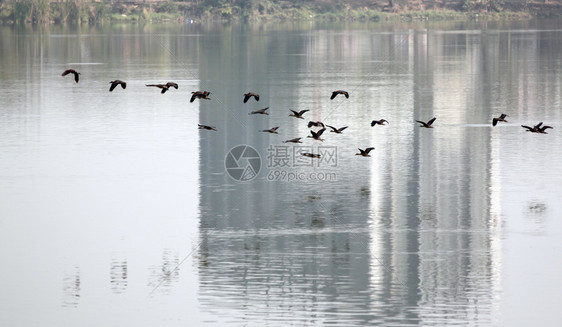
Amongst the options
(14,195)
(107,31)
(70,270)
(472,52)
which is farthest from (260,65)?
(107,31)

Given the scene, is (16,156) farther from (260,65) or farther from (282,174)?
(260,65)

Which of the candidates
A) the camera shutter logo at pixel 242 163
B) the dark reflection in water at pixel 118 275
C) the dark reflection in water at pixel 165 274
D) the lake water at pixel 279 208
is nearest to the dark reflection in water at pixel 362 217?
the lake water at pixel 279 208

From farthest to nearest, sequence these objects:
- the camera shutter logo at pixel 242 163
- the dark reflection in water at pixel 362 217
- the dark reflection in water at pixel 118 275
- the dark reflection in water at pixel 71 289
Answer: the camera shutter logo at pixel 242 163 < the dark reflection in water at pixel 118 275 < the dark reflection in water at pixel 71 289 < the dark reflection in water at pixel 362 217

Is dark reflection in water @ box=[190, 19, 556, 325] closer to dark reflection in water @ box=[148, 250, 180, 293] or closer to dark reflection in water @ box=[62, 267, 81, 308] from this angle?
dark reflection in water @ box=[148, 250, 180, 293]

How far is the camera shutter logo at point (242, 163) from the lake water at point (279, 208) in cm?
15

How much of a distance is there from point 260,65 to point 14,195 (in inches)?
2468

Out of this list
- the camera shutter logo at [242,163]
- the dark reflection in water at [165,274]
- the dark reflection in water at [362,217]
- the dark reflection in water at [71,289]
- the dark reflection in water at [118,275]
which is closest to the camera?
the dark reflection in water at [362,217]

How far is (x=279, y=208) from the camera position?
133 ft

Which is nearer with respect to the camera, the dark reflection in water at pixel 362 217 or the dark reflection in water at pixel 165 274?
the dark reflection in water at pixel 362 217

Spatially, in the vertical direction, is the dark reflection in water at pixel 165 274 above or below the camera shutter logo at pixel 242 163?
below

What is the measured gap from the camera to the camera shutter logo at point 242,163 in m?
47.1

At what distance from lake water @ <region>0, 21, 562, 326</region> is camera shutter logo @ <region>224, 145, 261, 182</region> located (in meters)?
0.15

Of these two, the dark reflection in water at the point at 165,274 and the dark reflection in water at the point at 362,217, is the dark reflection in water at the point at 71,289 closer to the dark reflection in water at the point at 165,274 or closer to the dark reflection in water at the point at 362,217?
the dark reflection in water at the point at 165,274

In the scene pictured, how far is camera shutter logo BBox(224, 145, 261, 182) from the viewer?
1855 inches
